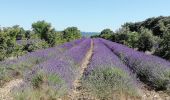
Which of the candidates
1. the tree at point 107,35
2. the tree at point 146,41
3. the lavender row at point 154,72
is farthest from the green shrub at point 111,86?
the tree at point 107,35

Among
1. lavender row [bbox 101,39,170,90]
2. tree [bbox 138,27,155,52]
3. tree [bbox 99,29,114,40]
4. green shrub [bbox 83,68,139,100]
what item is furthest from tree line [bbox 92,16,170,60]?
tree [bbox 99,29,114,40]

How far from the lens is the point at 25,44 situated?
2880 centimetres

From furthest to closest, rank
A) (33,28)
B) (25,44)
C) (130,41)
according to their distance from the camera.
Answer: (33,28)
(130,41)
(25,44)

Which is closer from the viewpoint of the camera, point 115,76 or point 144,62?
point 115,76

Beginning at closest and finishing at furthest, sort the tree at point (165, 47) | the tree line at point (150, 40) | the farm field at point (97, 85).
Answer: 1. the farm field at point (97, 85)
2. the tree at point (165, 47)
3. the tree line at point (150, 40)

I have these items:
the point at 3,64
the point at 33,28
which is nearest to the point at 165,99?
the point at 3,64

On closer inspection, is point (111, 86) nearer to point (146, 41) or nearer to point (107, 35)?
point (146, 41)

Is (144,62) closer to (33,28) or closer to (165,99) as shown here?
(165,99)

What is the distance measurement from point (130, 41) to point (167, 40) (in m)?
18.7

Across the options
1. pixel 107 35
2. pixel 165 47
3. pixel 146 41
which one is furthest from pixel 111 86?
pixel 107 35

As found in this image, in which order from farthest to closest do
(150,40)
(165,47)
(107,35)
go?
(107,35), (150,40), (165,47)

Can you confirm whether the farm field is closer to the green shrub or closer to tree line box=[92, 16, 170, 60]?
the green shrub

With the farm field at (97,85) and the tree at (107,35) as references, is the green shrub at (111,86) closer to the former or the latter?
the farm field at (97,85)

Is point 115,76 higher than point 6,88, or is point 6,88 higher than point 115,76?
point 115,76
